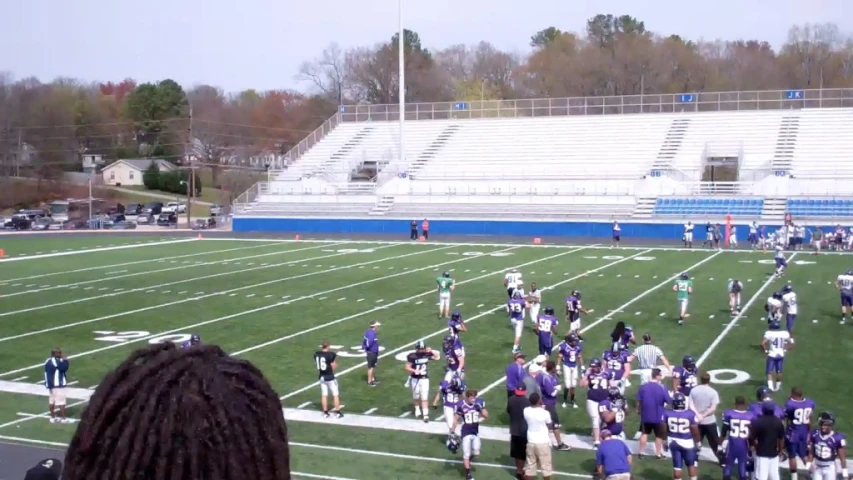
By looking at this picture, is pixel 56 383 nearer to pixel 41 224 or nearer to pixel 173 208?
pixel 41 224

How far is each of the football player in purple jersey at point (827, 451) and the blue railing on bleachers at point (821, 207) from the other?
3430 centimetres

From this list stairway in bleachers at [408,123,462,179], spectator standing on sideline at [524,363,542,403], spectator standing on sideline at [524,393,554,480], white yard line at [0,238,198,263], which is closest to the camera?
spectator standing on sideline at [524,393,554,480]

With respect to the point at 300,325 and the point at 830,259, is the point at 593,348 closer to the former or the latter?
the point at 300,325

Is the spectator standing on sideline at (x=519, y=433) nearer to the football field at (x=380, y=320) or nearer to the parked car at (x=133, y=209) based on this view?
the football field at (x=380, y=320)

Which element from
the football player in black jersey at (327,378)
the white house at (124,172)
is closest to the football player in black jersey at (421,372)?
the football player in black jersey at (327,378)

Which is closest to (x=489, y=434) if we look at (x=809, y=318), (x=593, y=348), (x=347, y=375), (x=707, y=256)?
(x=347, y=375)

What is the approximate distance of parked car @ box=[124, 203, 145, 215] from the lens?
6302 centimetres

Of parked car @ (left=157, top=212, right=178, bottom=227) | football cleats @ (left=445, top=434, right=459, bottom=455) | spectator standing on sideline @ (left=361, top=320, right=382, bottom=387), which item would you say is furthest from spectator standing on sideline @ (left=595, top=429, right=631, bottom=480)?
parked car @ (left=157, top=212, right=178, bottom=227)

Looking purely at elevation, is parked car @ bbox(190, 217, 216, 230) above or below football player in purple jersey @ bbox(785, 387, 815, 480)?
above

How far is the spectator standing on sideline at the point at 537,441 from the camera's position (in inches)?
387

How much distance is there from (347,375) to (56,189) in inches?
2530

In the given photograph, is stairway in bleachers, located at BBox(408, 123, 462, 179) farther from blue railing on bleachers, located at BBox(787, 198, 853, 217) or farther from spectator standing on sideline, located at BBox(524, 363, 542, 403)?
spectator standing on sideline, located at BBox(524, 363, 542, 403)

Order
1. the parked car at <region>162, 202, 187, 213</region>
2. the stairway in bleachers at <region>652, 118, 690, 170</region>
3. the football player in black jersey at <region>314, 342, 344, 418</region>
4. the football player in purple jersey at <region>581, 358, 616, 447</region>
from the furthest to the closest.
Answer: the parked car at <region>162, 202, 187, 213</region> < the stairway in bleachers at <region>652, 118, 690, 170</region> < the football player in black jersey at <region>314, 342, 344, 418</region> < the football player in purple jersey at <region>581, 358, 616, 447</region>

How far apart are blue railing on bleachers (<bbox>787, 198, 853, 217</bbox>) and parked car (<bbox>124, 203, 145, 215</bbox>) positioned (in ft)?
136
